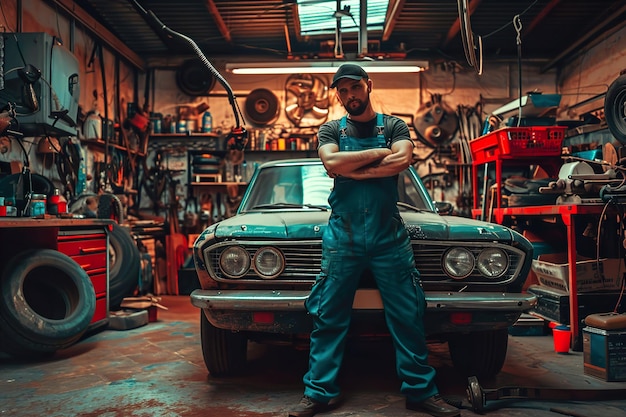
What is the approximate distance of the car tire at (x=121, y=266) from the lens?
563cm

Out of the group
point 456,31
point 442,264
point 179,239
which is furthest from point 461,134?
point 442,264

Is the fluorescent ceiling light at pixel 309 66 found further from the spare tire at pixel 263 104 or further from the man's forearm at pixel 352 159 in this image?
the man's forearm at pixel 352 159

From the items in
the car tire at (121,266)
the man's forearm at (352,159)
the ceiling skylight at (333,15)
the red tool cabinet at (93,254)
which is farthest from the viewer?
the ceiling skylight at (333,15)

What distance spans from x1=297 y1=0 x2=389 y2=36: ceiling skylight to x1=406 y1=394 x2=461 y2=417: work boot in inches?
209

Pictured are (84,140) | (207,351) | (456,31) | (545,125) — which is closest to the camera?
(207,351)

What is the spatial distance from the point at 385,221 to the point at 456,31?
6466 millimetres

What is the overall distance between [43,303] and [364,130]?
132 inches

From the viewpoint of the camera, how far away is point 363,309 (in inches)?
112

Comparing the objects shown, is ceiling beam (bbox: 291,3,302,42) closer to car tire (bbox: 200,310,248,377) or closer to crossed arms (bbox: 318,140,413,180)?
crossed arms (bbox: 318,140,413,180)

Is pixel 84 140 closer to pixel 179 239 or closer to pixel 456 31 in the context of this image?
pixel 179 239

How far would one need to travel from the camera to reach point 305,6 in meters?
7.49

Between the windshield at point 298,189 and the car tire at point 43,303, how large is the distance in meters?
1.57

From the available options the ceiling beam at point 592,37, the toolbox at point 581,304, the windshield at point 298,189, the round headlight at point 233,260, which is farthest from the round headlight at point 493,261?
the ceiling beam at point 592,37

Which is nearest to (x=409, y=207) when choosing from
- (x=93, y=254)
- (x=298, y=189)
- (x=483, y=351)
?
(x=298, y=189)
